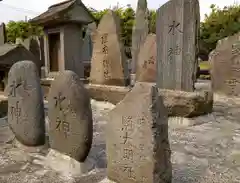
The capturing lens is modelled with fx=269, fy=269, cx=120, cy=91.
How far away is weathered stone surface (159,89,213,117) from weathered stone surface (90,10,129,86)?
1106mm

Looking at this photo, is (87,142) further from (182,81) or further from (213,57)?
(213,57)

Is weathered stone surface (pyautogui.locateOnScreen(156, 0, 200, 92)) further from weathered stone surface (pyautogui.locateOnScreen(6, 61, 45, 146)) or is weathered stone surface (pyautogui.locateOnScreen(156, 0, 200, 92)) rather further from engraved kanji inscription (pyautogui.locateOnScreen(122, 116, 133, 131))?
engraved kanji inscription (pyautogui.locateOnScreen(122, 116, 133, 131))

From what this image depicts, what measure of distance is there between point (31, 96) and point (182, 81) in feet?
7.75

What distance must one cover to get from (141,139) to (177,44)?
8.60 ft

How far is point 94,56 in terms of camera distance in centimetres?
548

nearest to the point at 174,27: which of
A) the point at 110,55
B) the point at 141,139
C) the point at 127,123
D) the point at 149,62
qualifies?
the point at 110,55

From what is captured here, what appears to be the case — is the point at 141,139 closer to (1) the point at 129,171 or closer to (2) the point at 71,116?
(1) the point at 129,171

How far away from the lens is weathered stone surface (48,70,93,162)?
2.46m

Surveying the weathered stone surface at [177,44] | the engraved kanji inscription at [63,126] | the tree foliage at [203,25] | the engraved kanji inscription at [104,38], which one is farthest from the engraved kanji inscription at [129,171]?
the tree foliage at [203,25]

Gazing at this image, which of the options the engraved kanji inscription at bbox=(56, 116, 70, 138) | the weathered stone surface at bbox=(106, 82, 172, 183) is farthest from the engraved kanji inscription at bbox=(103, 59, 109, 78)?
the weathered stone surface at bbox=(106, 82, 172, 183)

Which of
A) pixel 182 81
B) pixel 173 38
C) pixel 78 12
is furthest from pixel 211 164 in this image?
pixel 78 12

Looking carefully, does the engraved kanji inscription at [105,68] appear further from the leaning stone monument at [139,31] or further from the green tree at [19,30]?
the green tree at [19,30]

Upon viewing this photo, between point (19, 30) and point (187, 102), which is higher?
point (19, 30)

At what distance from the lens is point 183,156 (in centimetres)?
288
